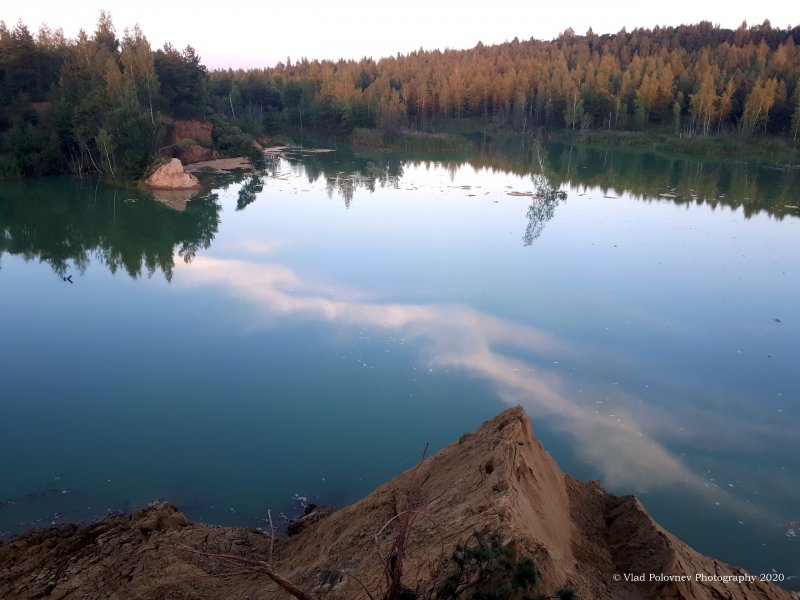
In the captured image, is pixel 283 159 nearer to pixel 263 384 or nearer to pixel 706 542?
pixel 263 384

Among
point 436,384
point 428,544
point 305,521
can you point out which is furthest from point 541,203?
point 428,544

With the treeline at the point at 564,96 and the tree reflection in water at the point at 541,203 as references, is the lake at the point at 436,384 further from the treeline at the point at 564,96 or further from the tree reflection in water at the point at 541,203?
the treeline at the point at 564,96

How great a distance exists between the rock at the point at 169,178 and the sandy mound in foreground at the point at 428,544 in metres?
19.7

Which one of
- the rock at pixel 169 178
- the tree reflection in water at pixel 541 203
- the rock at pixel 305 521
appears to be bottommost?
Answer: the tree reflection in water at pixel 541 203

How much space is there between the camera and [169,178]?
2217 cm

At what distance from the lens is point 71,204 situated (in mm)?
19047

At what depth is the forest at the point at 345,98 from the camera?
22656 mm

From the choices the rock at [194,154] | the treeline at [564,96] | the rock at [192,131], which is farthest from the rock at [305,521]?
the treeline at [564,96]

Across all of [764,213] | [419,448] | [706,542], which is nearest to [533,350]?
[419,448]

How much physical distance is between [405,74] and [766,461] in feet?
177

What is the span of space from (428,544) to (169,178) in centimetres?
2215

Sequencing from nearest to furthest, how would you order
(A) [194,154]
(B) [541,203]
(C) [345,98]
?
(B) [541,203] < (A) [194,154] < (C) [345,98]

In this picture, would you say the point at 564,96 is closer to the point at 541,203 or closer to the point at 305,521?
the point at 541,203

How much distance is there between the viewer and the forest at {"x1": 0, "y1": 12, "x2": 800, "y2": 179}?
2266 cm
